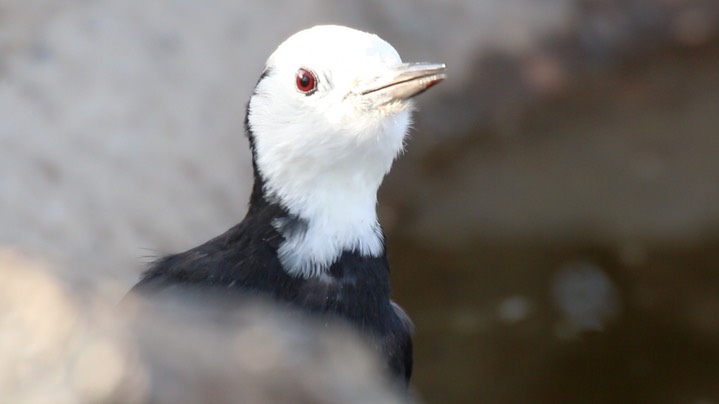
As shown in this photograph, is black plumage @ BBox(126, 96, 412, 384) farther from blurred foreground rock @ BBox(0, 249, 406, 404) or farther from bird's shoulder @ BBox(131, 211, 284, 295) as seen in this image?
blurred foreground rock @ BBox(0, 249, 406, 404)

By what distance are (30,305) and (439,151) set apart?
189 inches

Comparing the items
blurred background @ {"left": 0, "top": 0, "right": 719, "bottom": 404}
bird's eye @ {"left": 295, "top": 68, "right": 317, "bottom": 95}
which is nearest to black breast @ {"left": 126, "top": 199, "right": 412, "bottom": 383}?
bird's eye @ {"left": 295, "top": 68, "right": 317, "bottom": 95}

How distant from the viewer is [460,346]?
5.46 m

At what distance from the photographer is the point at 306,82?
3438 millimetres

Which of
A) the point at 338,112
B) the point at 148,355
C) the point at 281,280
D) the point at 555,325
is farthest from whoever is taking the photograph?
the point at 555,325

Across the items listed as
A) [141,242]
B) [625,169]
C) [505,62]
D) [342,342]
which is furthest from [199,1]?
[342,342]

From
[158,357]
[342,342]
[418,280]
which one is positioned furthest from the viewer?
[418,280]

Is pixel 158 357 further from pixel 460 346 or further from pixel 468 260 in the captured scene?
pixel 468 260

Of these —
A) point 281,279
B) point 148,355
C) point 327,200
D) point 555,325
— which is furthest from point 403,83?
point 555,325

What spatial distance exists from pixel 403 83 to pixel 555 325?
2445 millimetres

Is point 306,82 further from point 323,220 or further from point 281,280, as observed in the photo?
point 281,280

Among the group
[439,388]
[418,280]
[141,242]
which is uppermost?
[141,242]

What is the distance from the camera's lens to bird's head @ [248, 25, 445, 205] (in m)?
3.35

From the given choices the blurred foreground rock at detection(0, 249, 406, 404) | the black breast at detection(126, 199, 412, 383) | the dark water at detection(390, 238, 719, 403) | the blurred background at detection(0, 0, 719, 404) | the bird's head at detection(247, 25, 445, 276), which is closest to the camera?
the blurred foreground rock at detection(0, 249, 406, 404)
